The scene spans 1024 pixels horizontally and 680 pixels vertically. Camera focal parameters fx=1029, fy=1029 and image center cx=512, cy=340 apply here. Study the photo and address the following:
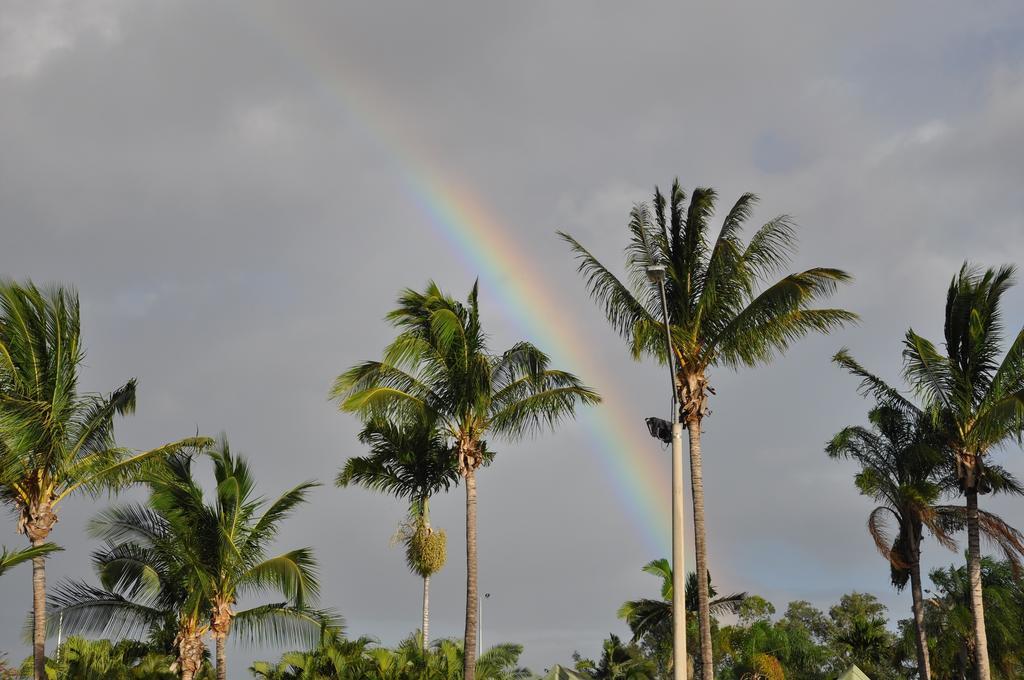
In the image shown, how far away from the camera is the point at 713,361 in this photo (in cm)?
2677

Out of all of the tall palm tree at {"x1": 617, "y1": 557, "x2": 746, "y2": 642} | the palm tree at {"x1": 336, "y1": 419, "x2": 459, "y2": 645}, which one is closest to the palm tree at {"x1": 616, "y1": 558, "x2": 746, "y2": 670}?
the tall palm tree at {"x1": 617, "y1": 557, "x2": 746, "y2": 642}

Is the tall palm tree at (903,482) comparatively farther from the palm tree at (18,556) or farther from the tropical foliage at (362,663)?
the palm tree at (18,556)

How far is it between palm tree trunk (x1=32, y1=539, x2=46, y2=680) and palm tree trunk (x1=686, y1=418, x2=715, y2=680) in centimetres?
1508

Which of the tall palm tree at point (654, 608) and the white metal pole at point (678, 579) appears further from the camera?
the tall palm tree at point (654, 608)

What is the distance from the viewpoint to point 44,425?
2353cm

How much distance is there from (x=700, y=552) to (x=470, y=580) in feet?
20.4

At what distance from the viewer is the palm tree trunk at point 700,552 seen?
2409 centimetres

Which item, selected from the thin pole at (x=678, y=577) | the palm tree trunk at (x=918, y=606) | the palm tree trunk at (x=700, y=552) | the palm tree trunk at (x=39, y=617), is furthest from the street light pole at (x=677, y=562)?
the palm tree trunk at (x=918, y=606)

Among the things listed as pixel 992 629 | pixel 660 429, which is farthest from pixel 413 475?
pixel 992 629

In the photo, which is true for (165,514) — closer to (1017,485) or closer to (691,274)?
(691,274)

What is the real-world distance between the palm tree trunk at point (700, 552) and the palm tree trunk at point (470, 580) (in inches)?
230

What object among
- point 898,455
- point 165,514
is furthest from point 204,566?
point 898,455

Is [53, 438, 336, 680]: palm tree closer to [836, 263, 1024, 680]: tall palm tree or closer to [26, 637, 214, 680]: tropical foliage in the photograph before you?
[26, 637, 214, 680]: tropical foliage

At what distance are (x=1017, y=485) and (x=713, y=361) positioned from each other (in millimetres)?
12506
